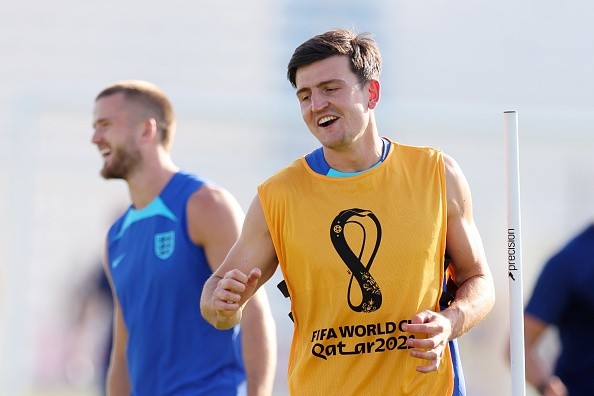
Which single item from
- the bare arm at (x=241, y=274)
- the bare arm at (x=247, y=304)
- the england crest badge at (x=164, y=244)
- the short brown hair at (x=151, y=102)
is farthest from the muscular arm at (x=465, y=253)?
the short brown hair at (x=151, y=102)

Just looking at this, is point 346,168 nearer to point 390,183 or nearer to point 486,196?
point 390,183

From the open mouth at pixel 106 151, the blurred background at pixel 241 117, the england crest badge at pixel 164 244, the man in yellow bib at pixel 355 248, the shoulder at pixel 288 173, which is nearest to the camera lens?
the man in yellow bib at pixel 355 248

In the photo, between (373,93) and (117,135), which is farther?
(117,135)

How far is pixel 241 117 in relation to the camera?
9984 millimetres

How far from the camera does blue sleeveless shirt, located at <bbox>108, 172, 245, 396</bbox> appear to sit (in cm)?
558

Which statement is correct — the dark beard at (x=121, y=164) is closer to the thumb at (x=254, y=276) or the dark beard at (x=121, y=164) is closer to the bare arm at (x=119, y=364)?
the bare arm at (x=119, y=364)

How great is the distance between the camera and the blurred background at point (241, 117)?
32.2 ft

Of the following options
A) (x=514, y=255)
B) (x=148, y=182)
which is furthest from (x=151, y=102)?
(x=514, y=255)

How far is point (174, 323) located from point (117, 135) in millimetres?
1125

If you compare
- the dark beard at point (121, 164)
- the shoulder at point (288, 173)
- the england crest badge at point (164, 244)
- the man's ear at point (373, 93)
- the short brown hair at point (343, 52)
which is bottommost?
the england crest badge at point (164, 244)

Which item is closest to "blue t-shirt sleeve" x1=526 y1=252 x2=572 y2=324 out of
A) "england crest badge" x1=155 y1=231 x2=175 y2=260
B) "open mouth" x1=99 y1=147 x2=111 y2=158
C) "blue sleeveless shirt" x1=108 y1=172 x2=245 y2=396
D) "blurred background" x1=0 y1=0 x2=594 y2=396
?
"blurred background" x1=0 y1=0 x2=594 y2=396

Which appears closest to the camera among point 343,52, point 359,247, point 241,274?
point 241,274

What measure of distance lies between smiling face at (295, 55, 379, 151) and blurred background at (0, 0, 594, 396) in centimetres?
324

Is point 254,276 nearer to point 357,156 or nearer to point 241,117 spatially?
point 357,156
